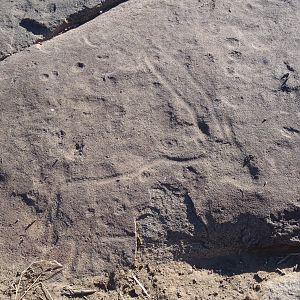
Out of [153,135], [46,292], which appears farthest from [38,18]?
[46,292]

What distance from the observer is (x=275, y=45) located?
3.88 m

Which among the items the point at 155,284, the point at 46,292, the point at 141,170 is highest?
the point at 141,170

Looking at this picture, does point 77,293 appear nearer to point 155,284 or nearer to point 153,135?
point 155,284

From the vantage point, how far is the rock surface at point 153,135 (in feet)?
10.6

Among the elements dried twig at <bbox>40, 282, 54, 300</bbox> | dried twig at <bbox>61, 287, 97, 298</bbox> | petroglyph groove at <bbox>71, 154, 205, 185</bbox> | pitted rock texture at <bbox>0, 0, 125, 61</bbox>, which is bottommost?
dried twig at <bbox>40, 282, 54, 300</bbox>

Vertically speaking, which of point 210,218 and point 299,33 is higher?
point 299,33

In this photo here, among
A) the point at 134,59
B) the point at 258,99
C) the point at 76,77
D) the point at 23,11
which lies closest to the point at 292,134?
the point at 258,99

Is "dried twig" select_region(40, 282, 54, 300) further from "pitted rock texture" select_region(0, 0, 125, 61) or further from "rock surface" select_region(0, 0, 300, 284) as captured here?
"pitted rock texture" select_region(0, 0, 125, 61)

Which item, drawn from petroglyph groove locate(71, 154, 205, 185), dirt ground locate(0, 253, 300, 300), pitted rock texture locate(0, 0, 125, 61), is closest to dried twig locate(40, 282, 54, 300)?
dirt ground locate(0, 253, 300, 300)

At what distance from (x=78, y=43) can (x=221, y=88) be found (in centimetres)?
106

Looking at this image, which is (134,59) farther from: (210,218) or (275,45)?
(210,218)

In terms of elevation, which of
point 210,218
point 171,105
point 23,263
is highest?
point 171,105

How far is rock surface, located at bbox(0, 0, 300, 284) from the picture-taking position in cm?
322

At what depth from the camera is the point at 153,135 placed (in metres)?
3.49
